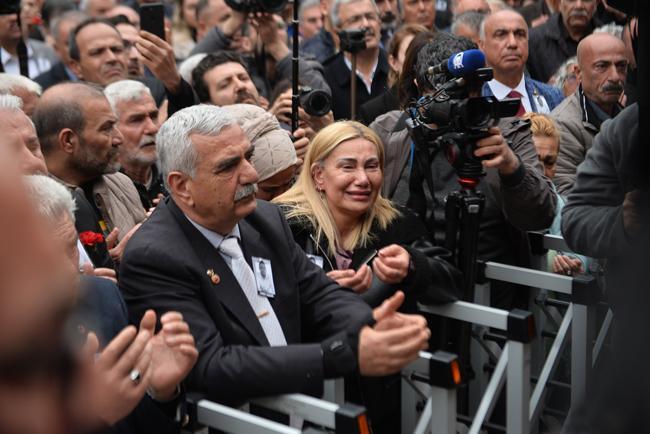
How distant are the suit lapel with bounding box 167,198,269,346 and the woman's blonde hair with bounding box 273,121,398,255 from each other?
2.30 ft

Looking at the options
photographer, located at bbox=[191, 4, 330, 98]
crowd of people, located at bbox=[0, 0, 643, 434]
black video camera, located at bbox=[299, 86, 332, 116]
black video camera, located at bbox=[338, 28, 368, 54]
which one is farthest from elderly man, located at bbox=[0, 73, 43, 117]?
black video camera, located at bbox=[338, 28, 368, 54]

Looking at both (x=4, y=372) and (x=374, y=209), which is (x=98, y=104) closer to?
(x=374, y=209)

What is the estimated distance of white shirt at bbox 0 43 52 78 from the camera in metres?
7.63

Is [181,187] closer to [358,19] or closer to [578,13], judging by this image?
[358,19]

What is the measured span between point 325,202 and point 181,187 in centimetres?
86

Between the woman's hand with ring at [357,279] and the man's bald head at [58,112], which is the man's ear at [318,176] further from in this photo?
the man's bald head at [58,112]

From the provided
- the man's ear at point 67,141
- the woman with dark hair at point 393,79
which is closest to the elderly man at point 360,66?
the woman with dark hair at point 393,79

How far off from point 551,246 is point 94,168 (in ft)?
6.60

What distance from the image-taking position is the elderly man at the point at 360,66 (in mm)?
6629

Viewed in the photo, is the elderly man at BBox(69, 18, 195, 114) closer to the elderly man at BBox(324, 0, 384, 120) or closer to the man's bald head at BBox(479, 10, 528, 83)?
the elderly man at BBox(324, 0, 384, 120)

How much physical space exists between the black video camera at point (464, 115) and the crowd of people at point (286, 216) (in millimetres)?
10

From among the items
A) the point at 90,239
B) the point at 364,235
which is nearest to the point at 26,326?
the point at 90,239

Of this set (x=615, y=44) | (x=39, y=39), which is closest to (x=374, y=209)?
(x=615, y=44)

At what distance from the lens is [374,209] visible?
377 cm
